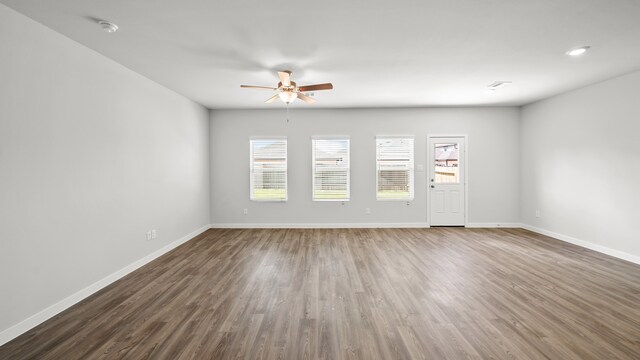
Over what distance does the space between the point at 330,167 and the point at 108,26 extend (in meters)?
4.39

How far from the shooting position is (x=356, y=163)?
19.7 feet

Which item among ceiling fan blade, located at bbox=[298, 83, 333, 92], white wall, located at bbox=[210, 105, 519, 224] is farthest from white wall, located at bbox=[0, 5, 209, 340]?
ceiling fan blade, located at bbox=[298, 83, 333, 92]

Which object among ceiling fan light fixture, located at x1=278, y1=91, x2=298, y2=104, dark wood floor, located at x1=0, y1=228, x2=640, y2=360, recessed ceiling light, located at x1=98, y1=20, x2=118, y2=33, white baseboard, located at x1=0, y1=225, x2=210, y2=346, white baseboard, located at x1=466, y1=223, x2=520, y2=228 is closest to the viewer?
dark wood floor, located at x1=0, y1=228, x2=640, y2=360

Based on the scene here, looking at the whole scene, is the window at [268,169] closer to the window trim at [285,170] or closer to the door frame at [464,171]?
the window trim at [285,170]

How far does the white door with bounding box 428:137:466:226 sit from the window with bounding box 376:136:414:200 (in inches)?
19.2

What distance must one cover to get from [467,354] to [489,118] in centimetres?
562

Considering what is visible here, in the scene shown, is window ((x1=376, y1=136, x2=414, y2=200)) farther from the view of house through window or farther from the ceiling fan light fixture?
the ceiling fan light fixture

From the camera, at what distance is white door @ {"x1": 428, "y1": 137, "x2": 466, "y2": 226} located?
599 centimetres

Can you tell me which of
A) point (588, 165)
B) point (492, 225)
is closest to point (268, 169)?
point (492, 225)

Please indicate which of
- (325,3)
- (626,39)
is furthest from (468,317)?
(626,39)

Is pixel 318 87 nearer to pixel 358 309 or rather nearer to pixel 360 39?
pixel 360 39

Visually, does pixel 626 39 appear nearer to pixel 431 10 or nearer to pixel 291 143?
pixel 431 10

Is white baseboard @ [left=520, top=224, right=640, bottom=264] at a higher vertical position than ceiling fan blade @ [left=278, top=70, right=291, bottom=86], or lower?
lower

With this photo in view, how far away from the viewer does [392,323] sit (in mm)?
2258
